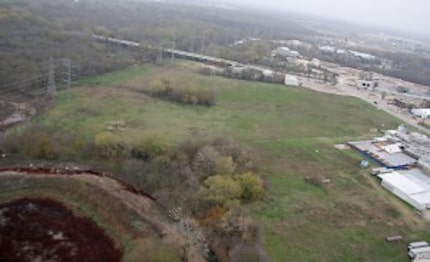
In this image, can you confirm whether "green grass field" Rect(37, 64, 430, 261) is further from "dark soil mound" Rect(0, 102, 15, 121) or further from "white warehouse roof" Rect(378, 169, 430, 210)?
"dark soil mound" Rect(0, 102, 15, 121)

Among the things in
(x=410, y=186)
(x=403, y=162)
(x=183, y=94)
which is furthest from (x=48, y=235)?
(x=403, y=162)

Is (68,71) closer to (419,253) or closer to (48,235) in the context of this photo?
(48,235)

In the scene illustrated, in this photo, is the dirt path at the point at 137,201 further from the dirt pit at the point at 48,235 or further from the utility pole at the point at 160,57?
the utility pole at the point at 160,57

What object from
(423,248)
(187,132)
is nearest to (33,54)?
(187,132)

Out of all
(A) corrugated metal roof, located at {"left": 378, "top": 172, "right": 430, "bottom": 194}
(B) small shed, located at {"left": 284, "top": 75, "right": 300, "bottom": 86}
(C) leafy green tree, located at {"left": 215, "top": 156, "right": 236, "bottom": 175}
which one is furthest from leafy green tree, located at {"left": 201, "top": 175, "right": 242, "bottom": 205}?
(B) small shed, located at {"left": 284, "top": 75, "right": 300, "bottom": 86}

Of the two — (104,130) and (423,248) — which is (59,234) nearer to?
(104,130)

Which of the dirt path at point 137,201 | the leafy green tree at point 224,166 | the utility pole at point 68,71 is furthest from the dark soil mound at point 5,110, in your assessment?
the leafy green tree at point 224,166
